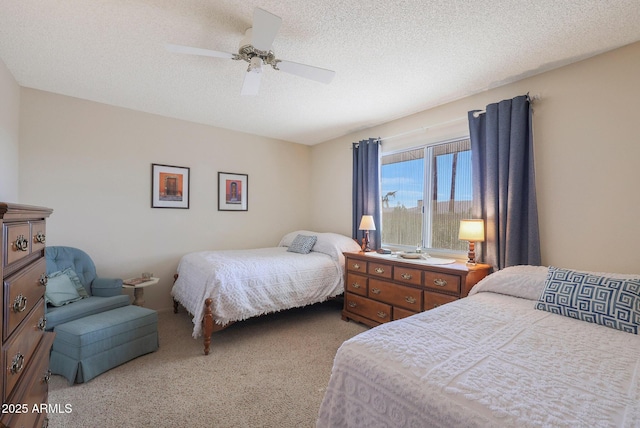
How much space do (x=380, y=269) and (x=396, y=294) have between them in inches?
12.3

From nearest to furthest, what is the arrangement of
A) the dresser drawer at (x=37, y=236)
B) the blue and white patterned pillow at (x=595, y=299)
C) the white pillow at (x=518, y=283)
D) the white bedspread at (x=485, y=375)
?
the white bedspread at (x=485, y=375)
the dresser drawer at (x=37, y=236)
the blue and white patterned pillow at (x=595, y=299)
the white pillow at (x=518, y=283)

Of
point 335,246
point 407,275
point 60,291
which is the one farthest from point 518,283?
point 60,291

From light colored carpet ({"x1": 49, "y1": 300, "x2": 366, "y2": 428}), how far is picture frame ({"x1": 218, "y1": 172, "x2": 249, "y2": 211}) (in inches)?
72.8

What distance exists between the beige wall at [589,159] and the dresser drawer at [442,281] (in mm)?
774

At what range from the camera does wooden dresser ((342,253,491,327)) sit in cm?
249

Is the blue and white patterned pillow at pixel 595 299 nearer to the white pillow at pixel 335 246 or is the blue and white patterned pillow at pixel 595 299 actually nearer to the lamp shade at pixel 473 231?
the lamp shade at pixel 473 231

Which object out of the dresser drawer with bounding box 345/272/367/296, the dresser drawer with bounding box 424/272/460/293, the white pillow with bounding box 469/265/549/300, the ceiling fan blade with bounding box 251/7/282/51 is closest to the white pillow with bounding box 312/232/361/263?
the dresser drawer with bounding box 345/272/367/296

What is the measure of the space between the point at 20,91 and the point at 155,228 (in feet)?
6.14

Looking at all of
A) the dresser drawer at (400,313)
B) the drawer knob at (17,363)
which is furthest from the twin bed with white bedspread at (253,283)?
the drawer knob at (17,363)

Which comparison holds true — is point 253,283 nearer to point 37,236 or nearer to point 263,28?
point 37,236

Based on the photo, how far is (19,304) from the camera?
0.97m

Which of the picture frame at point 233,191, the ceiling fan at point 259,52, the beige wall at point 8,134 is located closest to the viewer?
the ceiling fan at point 259,52

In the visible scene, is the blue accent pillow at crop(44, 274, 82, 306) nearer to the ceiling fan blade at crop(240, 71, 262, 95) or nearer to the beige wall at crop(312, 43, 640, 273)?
the ceiling fan blade at crop(240, 71, 262, 95)

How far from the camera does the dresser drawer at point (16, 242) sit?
880 millimetres
